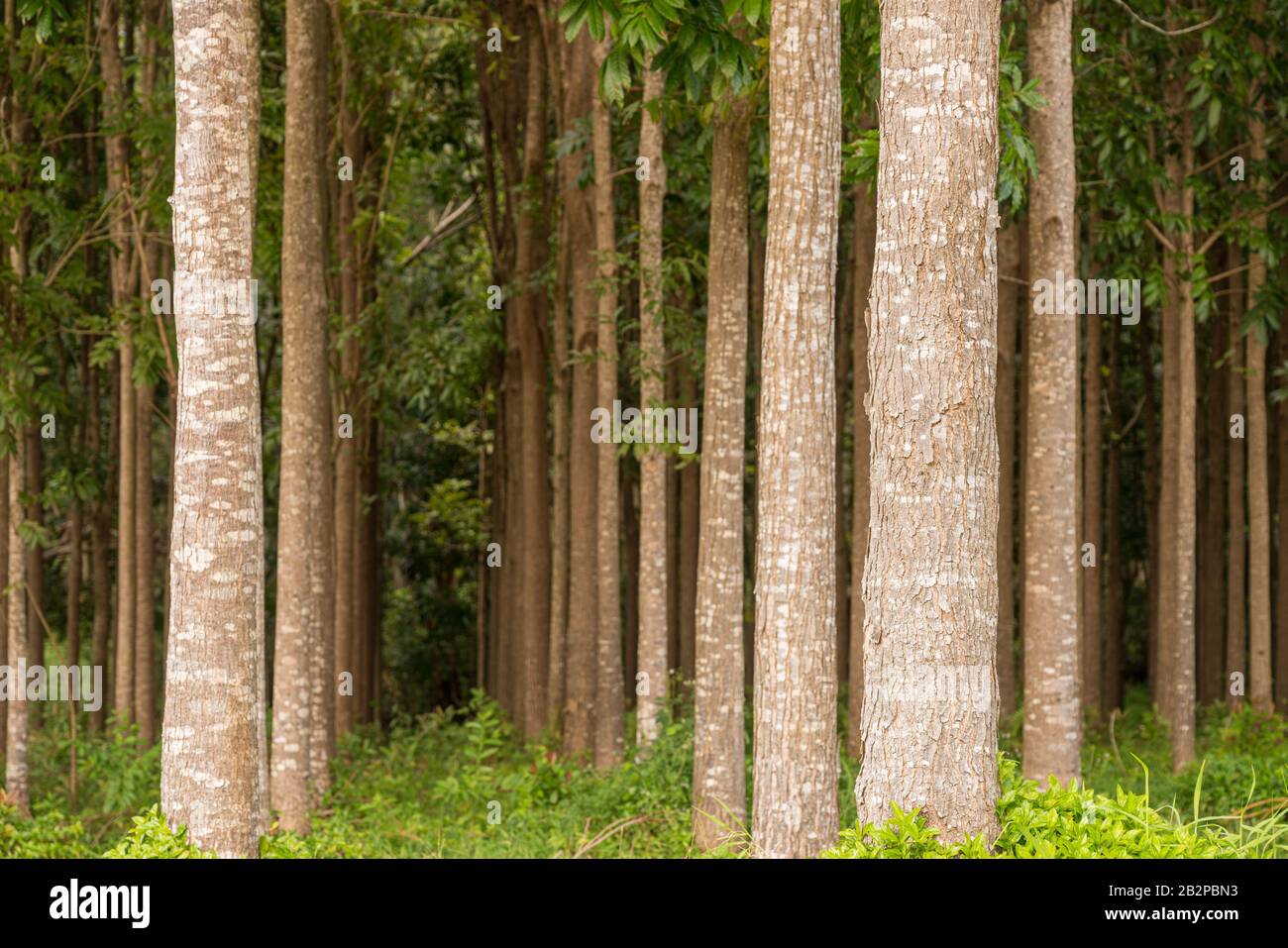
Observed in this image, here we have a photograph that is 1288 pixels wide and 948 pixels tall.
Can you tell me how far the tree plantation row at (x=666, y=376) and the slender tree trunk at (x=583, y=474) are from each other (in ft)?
0.16

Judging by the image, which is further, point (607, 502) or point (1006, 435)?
point (1006, 435)

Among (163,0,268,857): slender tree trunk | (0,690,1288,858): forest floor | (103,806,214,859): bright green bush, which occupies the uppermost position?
(163,0,268,857): slender tree trunk

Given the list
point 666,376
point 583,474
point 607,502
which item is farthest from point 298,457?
point 666,376

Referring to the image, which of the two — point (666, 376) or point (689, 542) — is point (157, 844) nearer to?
point (666, 376)

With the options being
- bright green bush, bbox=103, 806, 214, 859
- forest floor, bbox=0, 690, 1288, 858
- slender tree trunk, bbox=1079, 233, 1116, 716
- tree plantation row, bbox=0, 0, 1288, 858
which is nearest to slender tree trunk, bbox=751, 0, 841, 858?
tree plantation row, bbox=0, 0, 1288, 858

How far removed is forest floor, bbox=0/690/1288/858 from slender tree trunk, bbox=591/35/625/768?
0.53 metres

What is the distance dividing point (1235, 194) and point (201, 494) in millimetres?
11006

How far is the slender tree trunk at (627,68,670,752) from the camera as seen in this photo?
1128 centimetres

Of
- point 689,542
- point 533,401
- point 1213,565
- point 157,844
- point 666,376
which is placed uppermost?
point 666,376

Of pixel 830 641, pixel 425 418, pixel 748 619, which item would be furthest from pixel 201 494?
pixel 425 418

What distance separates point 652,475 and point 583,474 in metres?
2.40

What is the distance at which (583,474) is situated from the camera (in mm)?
13734

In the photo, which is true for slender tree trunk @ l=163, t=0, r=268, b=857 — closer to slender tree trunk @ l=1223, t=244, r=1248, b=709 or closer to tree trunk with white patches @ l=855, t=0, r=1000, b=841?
tree trunk with white patches @ l=855, t=0, r=1000, b=841

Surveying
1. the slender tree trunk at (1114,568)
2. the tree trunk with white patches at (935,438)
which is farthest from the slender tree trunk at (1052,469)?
the slender tree trunk at (1114,568)
